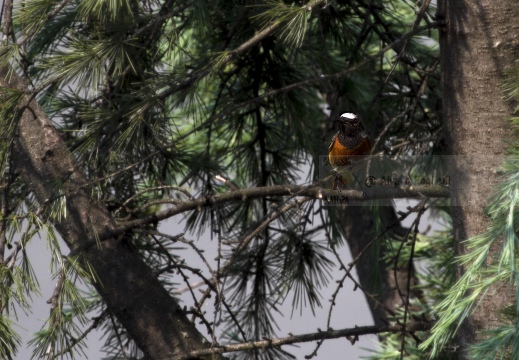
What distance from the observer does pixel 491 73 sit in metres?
1.42

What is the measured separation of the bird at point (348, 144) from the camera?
1.73m

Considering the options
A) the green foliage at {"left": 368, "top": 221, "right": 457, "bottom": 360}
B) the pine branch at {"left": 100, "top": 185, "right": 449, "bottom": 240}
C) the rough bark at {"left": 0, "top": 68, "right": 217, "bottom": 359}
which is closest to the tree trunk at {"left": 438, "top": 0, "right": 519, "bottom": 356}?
the pine branch at {"left": 100, "top": 185, "right": 449, "bottom": 240}

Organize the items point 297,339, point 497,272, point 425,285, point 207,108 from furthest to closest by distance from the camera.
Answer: point 425,285
point 207,108
point 297,339
point 497,272

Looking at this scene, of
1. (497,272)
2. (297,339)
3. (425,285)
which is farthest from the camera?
(425,285)

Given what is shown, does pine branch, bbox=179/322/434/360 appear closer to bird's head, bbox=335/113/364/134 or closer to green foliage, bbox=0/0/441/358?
green foliage, bbox=0/0/441/358

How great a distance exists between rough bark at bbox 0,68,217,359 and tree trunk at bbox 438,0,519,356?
24.3 inches

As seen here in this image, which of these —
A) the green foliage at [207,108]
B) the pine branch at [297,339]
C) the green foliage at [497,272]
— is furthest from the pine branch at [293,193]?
the green foliage at [497,272]

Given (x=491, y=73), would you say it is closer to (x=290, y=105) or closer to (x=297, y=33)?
(x=297, y=33)

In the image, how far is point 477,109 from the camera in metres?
1.43

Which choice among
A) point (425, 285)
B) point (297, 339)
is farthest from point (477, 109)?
point (425, 285)

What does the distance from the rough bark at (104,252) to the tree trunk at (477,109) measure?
618 millimetres

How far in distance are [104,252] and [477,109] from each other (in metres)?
0.82

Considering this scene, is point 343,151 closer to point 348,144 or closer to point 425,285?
point 348,144

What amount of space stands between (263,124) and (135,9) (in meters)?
0.62
